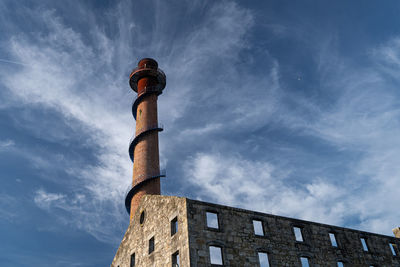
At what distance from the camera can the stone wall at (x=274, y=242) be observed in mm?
18641

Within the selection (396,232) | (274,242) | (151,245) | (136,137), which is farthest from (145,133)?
(396,232)

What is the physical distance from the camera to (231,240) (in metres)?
19.3

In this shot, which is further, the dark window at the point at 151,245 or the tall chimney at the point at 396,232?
the tall chimney at the point at 396,232

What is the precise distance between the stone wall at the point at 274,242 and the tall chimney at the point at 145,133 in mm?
11663

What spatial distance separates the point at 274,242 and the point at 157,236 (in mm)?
7014

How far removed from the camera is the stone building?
61.1 ft

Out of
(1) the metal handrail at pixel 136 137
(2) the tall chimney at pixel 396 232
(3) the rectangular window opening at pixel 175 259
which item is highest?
(1) the metal handrail at pixel 136 137

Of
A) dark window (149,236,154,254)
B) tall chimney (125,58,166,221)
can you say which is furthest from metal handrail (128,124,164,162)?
dark window (149,236,154,254)

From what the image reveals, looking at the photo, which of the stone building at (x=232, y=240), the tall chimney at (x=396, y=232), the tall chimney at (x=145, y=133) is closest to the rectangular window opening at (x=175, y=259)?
the stone building at (x=232, y=240)

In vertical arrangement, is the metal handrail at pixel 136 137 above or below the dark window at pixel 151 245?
above

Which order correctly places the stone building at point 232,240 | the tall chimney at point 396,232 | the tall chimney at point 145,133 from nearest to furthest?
the stone building at point 232,240, the tall chimney at point 396,232, the tall chimney at point 145,133

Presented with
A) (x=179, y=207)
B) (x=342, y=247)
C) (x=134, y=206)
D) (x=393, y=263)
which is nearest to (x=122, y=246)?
(x=134, y=206)

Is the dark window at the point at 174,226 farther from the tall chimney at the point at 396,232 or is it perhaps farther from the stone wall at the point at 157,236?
the tall chimney at the point at 396,232

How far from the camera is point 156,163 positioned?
3203 centimetres
